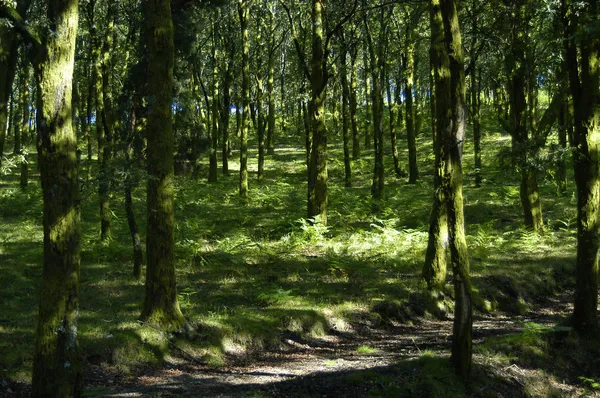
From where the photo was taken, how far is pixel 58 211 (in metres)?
5.86

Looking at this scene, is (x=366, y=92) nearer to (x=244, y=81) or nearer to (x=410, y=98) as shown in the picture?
(x=410, y=98)

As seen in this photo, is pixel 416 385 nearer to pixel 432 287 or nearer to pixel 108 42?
pixel 432 287

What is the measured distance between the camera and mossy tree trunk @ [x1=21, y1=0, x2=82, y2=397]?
5750mm

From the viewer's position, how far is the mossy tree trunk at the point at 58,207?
5.75m

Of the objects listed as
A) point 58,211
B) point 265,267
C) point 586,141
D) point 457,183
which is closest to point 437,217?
point 586,141

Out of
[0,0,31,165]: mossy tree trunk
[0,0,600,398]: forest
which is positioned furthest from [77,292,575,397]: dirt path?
[0,0,31,165]: mossy tree trunk

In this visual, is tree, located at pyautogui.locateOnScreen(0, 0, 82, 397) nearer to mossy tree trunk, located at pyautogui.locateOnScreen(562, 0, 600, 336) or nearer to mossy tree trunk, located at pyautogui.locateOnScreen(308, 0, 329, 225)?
mossy tree trunk, located at pyautogui.locateOnScreen(562, 0, 600, 336)

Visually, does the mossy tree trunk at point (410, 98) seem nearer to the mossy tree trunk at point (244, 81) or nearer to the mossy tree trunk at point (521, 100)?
the mossy tree trunk at point (244, 81)

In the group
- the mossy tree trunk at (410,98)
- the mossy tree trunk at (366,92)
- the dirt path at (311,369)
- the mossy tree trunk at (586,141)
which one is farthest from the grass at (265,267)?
the mossy tree trunk at (366,92)

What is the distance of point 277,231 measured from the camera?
55.6 feet

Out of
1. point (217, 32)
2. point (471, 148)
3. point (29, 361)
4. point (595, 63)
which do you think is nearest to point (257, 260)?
point (29, 361)

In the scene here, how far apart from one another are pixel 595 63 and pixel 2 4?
8813 millimetres

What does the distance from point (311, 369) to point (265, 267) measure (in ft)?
17.9

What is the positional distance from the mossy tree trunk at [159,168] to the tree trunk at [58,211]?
242 centimetres
